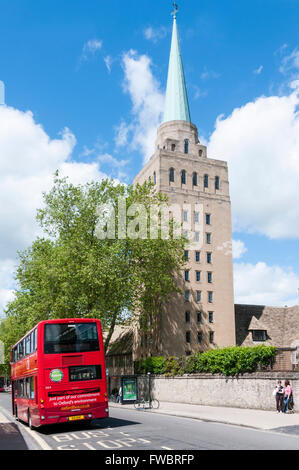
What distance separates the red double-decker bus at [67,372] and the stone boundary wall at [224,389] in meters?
10.3

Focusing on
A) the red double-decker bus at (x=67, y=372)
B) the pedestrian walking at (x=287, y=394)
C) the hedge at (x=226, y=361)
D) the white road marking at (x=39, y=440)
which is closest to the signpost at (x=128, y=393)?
the hedge at (x=226, y=361)

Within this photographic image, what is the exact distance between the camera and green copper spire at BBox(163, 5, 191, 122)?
212 ft

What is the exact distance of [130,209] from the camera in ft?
140

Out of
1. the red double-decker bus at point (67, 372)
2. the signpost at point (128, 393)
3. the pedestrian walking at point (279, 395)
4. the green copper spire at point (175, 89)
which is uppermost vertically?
the green copper spire at point (175, 89)

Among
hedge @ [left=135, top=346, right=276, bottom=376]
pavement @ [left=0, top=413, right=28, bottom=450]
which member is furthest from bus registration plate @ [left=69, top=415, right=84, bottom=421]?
hedge @ [left=135, top=346, right=276, bottom=376]

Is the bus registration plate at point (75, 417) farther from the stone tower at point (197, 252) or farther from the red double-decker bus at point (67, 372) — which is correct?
the stone tower at point (197, 252)

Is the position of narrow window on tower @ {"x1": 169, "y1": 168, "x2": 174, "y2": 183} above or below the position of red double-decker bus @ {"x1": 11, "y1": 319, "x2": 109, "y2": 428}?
above

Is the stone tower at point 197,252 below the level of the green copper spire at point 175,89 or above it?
below

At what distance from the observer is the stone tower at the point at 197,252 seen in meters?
52.8

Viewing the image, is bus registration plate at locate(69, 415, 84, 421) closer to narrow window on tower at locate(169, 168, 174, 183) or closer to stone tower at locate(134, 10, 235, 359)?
stone tower at locate(134, 10, 235, 359)

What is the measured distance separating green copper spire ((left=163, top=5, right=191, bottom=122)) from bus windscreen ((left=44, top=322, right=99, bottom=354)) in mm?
51280

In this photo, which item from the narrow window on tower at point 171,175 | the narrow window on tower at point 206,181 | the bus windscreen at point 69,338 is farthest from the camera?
the narrow window on tower at point 206,181
